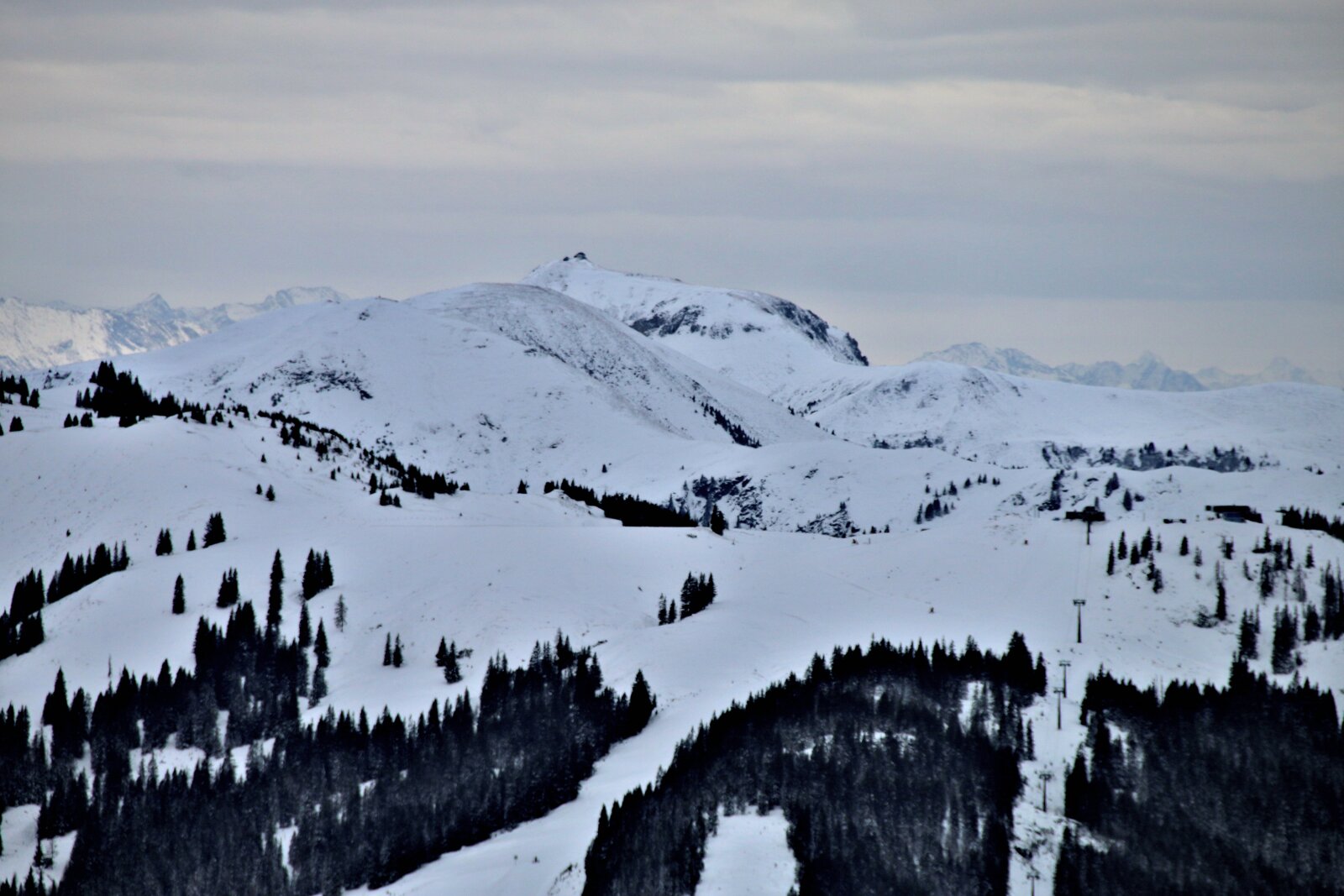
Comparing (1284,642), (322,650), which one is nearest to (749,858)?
(322,650)

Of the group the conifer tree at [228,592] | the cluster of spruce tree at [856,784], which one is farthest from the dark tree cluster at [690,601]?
the conifer tree at [228,592]

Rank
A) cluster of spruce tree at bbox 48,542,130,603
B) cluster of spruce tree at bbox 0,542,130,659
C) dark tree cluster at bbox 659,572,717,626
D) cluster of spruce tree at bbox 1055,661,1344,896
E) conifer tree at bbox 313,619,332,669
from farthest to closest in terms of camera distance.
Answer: cluster of spruce tree at bbox 48,542,130,603 → dark tree cluster at bbox 659,572,717,626 → cluster of spruce tree at bbox 0,542,130,659 → conifer tree at bbox 313,619,332,669 → cluster of spruce tree at bbox 1055,661,1344,896

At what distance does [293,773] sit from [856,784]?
60982mm

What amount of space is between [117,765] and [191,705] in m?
12.7

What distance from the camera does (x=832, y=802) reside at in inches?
4980

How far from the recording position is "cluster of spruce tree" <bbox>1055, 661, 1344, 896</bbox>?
127 meters

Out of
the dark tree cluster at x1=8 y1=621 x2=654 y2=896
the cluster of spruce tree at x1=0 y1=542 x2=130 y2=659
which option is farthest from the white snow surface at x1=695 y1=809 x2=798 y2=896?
the cluster of spruce tree at x1=0 y1=542 x2=130 y2=659

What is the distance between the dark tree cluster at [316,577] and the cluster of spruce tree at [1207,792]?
10351 centimetres

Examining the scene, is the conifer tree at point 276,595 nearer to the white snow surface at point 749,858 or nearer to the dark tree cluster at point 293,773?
the dark tree cluster at point 293,773

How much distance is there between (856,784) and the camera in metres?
132

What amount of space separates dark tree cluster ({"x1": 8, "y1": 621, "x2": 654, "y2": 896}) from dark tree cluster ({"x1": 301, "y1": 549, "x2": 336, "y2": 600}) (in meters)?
16.3

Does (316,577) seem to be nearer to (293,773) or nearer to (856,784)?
(293,773)

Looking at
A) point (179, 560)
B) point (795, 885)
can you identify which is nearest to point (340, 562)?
point (179, 560)

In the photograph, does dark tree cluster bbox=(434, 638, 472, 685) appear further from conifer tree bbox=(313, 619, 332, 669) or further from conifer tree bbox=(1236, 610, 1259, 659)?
conifer tree bbox=(1236, 610, 1259, 659)
